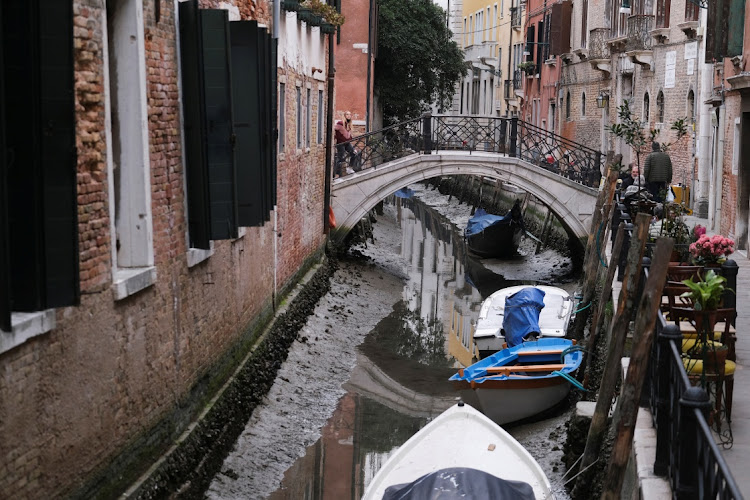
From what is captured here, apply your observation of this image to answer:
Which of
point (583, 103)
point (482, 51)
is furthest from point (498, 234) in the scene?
point (482, 51)

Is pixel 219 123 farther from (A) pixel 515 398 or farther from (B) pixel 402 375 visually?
(B) pixel 402 375

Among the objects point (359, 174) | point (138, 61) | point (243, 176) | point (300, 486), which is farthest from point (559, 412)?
point (359, 174)

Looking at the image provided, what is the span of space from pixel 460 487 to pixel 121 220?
102 inches

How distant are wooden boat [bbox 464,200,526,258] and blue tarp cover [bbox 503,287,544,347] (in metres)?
9.33

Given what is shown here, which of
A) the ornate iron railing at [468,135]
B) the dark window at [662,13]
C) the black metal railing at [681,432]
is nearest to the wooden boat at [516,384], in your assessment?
the black metal railing at [681,432]

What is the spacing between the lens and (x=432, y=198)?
38.2 metres

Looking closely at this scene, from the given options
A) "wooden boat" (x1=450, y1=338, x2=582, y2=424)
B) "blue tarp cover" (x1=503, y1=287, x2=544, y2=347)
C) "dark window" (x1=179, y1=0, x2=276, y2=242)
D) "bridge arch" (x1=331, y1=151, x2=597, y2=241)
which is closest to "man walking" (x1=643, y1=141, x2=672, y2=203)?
"blue tarp cover" (x1=503, y1=287, x2=544, y2=347)

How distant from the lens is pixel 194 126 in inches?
304

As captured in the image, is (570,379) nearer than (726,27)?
Yes

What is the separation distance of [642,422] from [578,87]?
21477 millimetres

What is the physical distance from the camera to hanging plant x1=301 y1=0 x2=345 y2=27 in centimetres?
1441

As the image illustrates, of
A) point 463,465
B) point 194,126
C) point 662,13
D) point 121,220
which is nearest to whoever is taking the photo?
point 463,465

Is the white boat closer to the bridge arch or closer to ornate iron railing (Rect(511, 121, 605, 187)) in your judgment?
the bridge arch

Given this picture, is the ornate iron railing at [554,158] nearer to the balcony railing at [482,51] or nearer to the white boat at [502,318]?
the white boat at [502,318]
